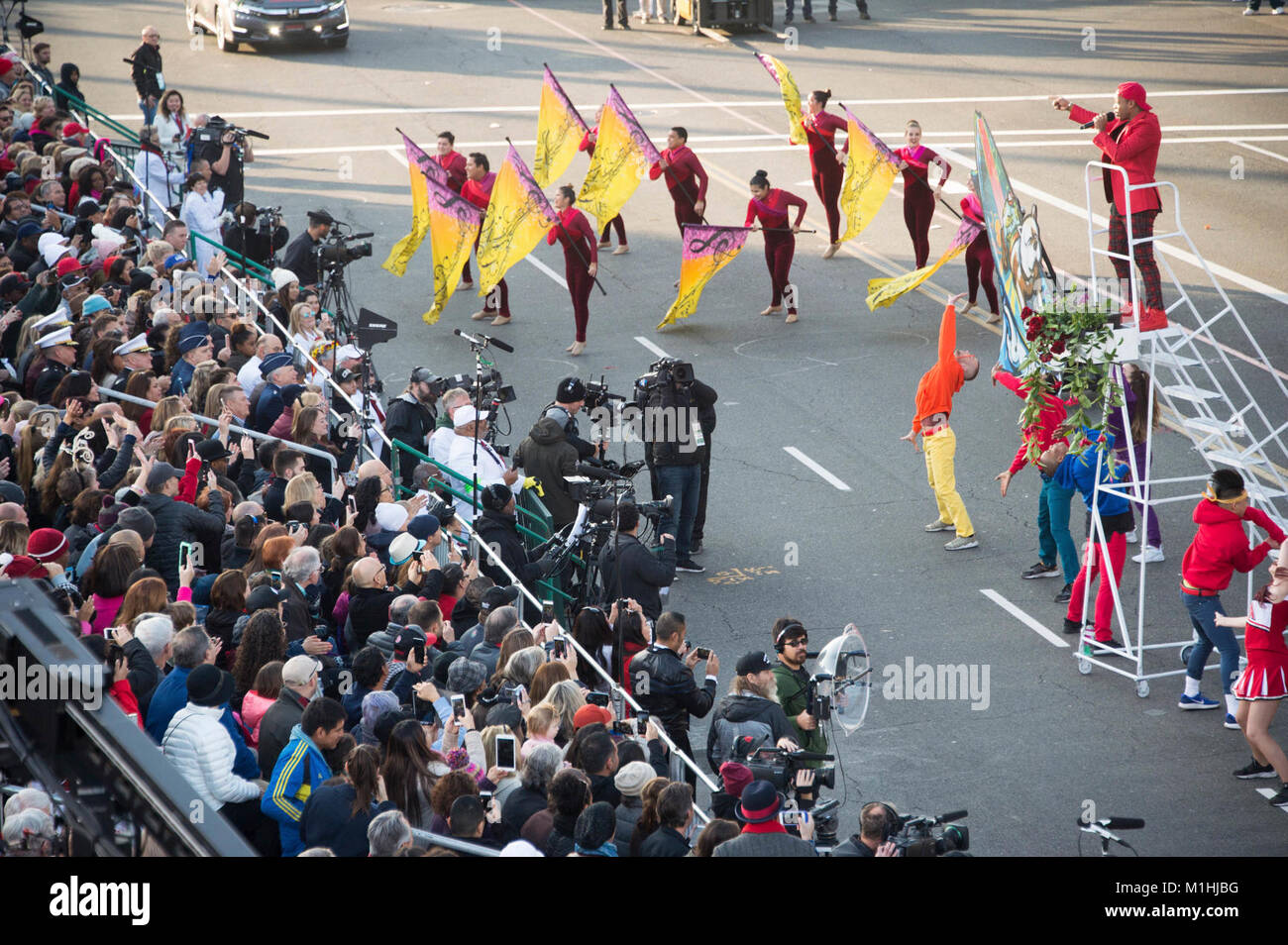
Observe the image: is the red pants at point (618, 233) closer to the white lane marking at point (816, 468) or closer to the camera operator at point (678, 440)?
the white lane marking at point (816, 468)

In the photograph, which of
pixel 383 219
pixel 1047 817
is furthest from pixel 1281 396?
pixel 383 219

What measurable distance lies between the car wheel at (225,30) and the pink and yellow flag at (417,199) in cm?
1475

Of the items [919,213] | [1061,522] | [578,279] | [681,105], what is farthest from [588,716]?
[681,105]

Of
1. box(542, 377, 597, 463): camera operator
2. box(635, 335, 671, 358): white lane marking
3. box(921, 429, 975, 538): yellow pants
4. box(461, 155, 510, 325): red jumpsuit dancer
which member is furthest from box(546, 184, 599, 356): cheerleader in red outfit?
box(921, 429, 975, 538): yellow pants

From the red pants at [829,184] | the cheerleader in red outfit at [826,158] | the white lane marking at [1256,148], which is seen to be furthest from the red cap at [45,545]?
the white lane marking at [1256,148]

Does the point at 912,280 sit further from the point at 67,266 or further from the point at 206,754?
the point at 206,754

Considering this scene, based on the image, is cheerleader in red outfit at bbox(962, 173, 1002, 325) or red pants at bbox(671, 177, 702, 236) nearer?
cheerleader in red outfit at bbox(962, 173, 1002, 325)

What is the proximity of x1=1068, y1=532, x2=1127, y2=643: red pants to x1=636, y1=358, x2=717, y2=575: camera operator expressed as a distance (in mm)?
3050

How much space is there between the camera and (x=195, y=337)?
12141 millimetres

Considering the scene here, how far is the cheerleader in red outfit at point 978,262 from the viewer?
16438 mm

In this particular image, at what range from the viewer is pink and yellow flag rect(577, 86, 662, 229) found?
17.8m

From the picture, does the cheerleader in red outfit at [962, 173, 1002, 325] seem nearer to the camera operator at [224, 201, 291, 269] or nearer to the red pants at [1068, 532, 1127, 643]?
the red pants at [1068, 532, 1127, 643]
